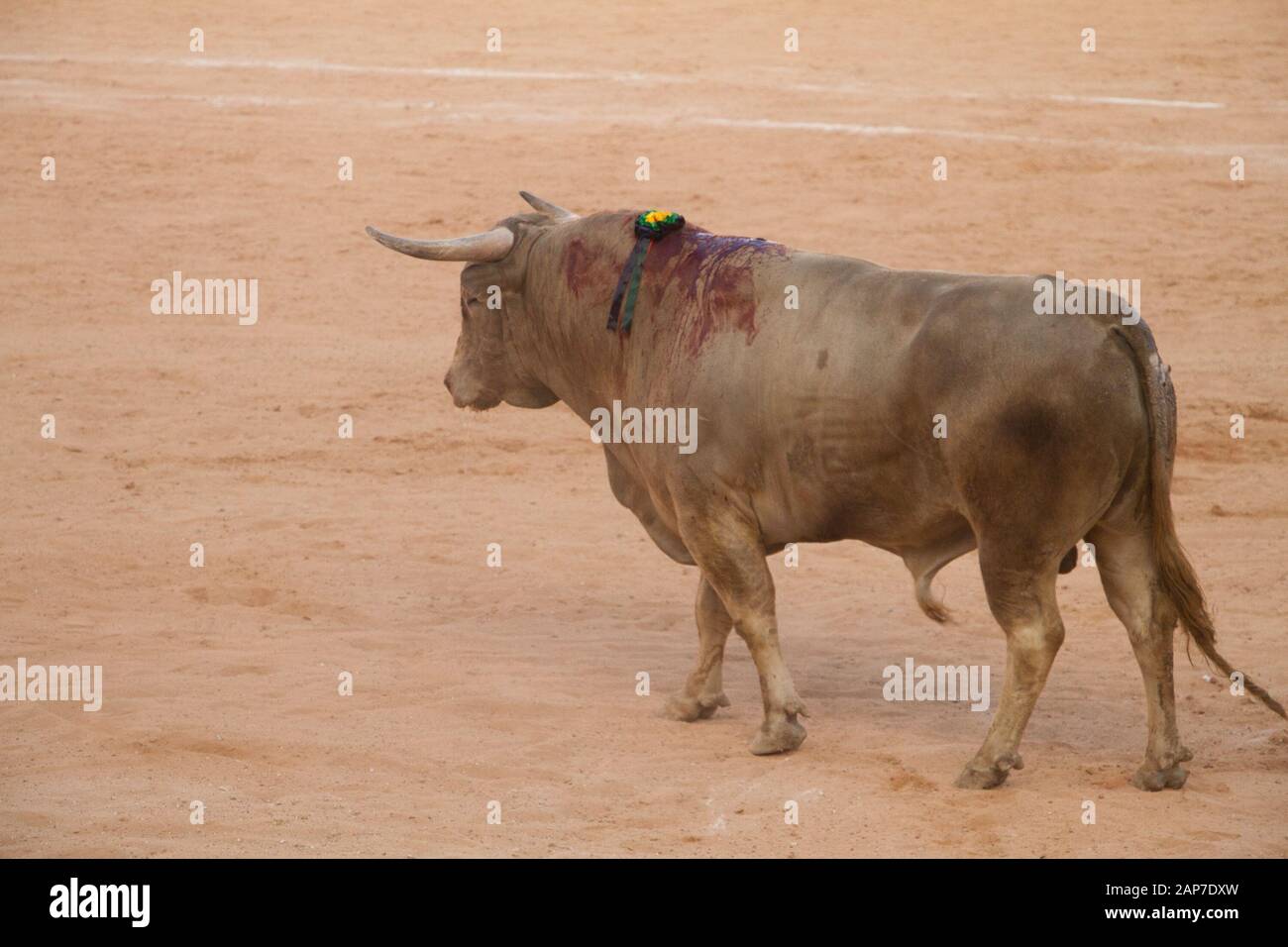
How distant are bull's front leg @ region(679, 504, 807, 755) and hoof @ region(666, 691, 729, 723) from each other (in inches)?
25.9

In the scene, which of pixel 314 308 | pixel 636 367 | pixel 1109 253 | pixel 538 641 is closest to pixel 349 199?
pixel 314 308

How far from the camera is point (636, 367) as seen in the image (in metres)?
9.12

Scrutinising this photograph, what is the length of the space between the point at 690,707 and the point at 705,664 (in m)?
0.24

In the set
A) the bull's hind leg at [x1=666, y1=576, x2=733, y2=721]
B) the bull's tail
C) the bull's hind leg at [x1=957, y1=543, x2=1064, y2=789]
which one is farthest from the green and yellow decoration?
the bull's tail

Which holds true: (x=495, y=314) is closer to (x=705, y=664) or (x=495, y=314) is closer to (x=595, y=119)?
(x=705, y=664)

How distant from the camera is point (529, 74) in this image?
23.7m

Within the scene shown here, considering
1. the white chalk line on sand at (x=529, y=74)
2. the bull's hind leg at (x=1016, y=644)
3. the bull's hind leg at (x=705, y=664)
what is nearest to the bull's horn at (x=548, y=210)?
the bull's hind leg at (x=705, y=664)

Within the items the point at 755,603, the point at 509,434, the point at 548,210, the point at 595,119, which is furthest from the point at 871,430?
the point at 595,119

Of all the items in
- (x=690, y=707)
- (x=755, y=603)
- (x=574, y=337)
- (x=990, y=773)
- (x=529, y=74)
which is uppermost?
(x=529, y=74)

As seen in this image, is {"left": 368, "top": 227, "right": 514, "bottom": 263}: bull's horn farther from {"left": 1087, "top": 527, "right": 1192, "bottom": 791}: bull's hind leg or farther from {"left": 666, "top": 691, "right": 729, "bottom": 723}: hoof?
{"left": 1087, "top": 527, "right": 1192, "bottom": 791}: bull's hind leg

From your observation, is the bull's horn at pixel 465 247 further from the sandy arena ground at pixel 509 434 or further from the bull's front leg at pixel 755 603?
the sandy arena ground at pixel 509 434

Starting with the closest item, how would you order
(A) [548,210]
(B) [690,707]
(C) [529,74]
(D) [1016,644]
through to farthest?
(D) [1016,644]
(B) [690,707]
(A) [548,210]
(C) [529,74]

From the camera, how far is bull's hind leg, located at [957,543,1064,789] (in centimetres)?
782

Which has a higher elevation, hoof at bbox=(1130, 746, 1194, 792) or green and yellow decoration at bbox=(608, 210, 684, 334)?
green and yellow decoration at bbox=(608, 210, 684, 334)
